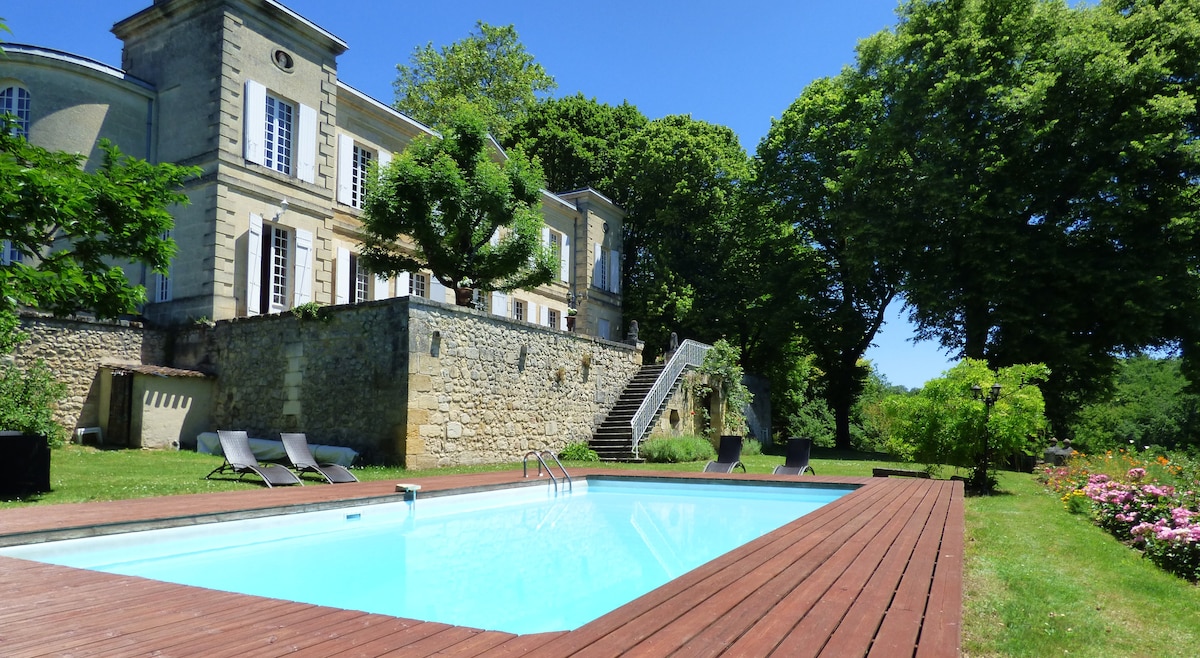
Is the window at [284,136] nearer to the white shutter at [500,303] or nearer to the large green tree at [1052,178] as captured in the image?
the white shutter at [500,303]

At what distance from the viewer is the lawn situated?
378cm

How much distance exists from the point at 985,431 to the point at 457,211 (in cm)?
1168

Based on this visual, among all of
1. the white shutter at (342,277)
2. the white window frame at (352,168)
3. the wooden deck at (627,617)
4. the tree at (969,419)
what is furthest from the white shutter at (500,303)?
the wooden deck at (627,617)

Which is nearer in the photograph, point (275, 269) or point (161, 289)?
point (161, 289)

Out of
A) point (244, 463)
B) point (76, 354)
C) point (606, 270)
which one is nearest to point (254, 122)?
point (76, 354)

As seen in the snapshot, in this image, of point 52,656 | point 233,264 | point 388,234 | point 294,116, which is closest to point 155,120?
point 294,116

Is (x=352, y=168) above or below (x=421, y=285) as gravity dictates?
above

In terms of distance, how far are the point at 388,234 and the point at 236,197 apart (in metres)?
3.53

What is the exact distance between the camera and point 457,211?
16.6 meters

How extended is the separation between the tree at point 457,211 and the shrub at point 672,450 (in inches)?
217

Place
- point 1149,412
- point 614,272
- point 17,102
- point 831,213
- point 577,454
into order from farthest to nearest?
point 1149,412, point 614,272, point 831,213, point 577,454, point 17,102

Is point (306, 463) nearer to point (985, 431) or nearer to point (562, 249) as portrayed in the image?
point (985, 431)

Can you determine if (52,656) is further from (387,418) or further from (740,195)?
(740,195)

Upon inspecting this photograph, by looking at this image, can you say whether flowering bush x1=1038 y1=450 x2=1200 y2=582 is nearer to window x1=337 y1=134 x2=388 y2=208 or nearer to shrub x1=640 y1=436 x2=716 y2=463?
shrub x1=640 y1=436 x2=716 y2=463
